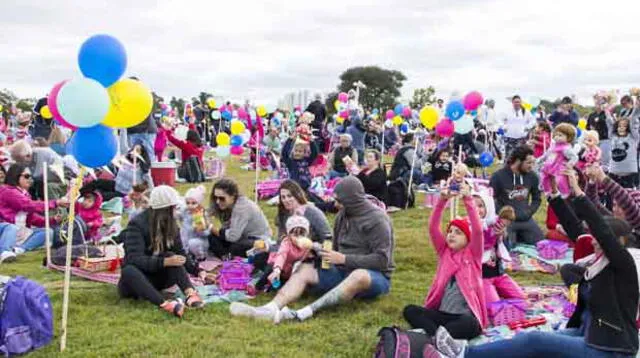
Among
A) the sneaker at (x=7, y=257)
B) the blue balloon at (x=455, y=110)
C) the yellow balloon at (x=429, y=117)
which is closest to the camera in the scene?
the sneaker at (x=7, y=257)

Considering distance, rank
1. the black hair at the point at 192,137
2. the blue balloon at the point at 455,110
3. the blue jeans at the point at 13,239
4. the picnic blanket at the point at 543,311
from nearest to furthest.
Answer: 1. the picnic blanket at the point at 543,311
2. the blue jeans at the point at 13,239
3. the blue balloon at the point at 455,110
4. the black hair at the point at 192,137

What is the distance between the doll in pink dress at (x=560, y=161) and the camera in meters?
4.18

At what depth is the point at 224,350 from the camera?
4.49 meters

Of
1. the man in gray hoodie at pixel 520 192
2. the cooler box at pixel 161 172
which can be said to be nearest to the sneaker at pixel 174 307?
the man in gray hoodie at pixel 520 192

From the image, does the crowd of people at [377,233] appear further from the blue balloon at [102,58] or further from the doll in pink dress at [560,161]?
the blue balloon at [102,58]

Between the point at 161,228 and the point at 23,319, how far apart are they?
1361 millimetres

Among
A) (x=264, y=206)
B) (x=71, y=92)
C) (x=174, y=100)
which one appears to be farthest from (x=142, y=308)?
(x=174, y=100)

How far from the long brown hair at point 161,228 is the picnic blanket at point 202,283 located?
1.48 feet

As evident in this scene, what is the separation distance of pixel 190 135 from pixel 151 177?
2.70 metres

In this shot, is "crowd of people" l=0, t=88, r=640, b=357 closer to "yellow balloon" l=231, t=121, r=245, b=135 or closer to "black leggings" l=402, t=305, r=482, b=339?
"black leggings" l=402, t=305, r=482, b=339

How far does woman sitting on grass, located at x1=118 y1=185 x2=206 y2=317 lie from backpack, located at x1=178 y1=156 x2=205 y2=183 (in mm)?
8715

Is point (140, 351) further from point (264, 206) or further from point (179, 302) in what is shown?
point (264, 206)

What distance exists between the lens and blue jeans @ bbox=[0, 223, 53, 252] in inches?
288

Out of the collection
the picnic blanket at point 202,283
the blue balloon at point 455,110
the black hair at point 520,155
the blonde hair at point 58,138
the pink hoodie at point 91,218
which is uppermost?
the blue balloon at point 455,110
